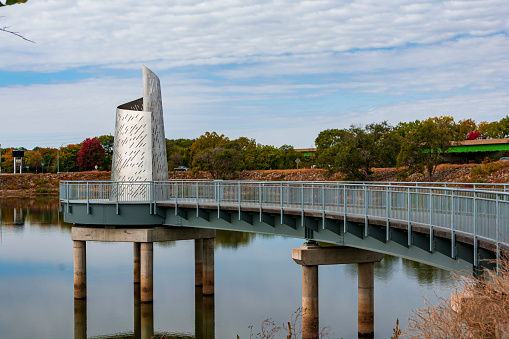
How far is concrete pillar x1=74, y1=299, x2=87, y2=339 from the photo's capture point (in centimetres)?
2533

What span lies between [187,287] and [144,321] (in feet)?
19.0

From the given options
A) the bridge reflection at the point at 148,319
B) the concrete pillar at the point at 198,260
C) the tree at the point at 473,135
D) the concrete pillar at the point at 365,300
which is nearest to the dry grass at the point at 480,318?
the concrete pillar at the point at 365,300

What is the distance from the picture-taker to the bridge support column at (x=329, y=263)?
2138cm

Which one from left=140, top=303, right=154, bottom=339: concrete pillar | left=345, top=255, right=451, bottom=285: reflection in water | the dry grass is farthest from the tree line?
the dry grass

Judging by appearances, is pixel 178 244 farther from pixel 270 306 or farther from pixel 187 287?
pixel 270 306

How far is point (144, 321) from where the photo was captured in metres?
26.8

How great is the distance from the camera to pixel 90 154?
435 feet

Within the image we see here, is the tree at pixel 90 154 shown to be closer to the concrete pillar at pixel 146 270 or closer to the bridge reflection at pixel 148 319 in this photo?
the bridge reflection at pixel 148 319

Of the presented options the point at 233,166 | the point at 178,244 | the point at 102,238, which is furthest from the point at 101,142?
the point at 102,238

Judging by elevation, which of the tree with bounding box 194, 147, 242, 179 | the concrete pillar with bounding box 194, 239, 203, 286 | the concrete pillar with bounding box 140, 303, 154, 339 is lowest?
the concrete pillar with bounding box 140, 303, 154, 339

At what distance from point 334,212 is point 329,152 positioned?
5010 centimetres

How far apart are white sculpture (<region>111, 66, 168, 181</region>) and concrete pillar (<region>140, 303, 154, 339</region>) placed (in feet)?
19.2

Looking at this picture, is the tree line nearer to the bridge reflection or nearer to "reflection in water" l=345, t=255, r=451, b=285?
"reflection in water" l=345, t=255, r=451, b=285

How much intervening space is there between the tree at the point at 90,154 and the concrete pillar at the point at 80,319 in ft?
353
